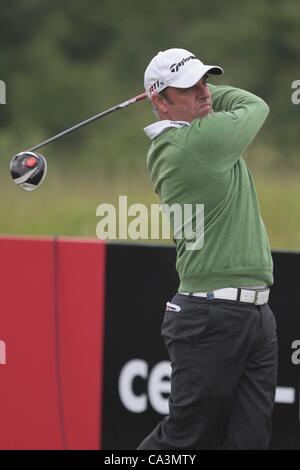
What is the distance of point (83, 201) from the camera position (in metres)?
11.4

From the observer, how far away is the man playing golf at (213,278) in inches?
190

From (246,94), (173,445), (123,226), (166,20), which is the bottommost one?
(173,445)

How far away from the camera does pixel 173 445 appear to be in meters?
4.91

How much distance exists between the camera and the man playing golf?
482 centimetres

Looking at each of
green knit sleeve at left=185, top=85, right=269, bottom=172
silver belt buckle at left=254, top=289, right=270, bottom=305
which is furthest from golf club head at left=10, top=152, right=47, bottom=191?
silver belt buckle at left=254, top=289, right=270, bottom=305

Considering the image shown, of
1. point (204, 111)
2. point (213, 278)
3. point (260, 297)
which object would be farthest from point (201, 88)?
point (260, 297)

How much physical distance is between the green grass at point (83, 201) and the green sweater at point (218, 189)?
500cm

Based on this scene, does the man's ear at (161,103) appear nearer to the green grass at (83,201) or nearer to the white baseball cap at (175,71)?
the white baseball cap at (175,71)

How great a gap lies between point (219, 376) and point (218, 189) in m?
0.84

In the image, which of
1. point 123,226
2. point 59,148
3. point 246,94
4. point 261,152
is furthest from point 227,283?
point 59,148

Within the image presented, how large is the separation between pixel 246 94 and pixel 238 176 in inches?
15.5

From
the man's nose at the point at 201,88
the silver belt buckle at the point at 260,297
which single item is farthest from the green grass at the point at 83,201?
the man's nose at the point at 201,88

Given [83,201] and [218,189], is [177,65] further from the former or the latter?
[83,201]

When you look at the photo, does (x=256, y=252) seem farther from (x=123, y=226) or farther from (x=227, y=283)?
(x=123, y=226)
